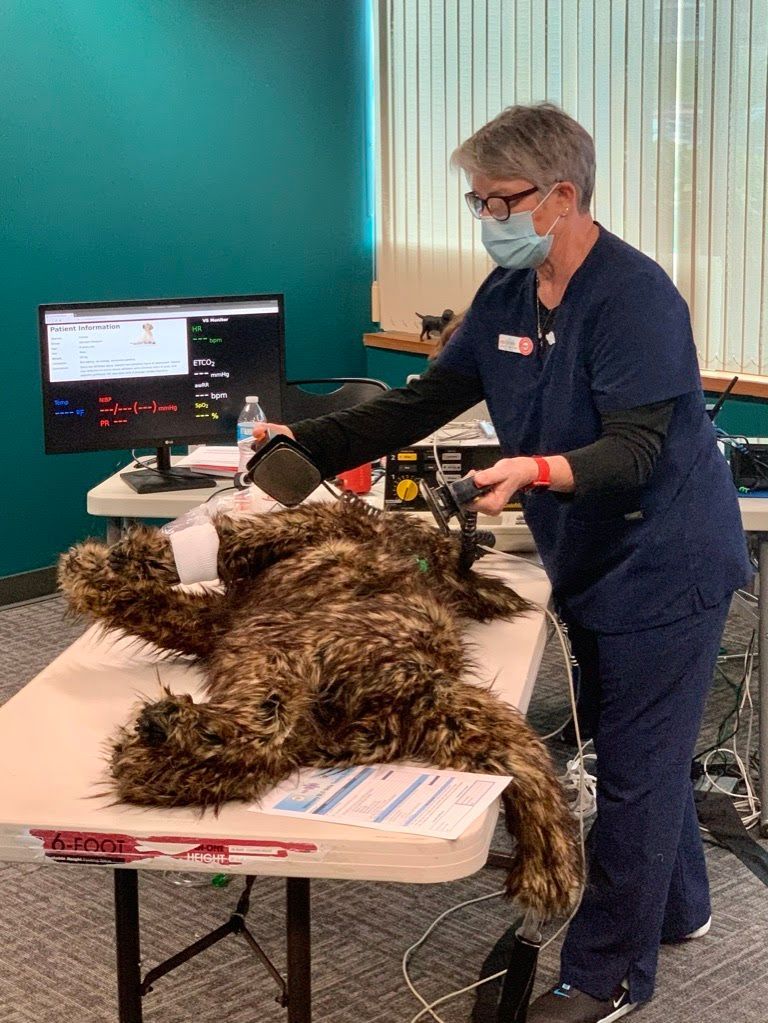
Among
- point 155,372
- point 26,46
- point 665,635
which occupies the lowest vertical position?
point 665,635

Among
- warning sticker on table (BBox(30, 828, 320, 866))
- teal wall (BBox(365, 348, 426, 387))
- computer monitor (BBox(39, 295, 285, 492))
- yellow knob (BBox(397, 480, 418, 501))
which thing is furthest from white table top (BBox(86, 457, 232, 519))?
teal wall (BBox(365, 348, 426, 387))

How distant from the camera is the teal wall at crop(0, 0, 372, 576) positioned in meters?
4.53

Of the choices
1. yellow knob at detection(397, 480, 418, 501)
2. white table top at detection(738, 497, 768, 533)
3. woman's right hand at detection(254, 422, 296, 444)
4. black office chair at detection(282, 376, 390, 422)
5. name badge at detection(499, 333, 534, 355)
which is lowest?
white table top at detection(738, 497, 768, 533)

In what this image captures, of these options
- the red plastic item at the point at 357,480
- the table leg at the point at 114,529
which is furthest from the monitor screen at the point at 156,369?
the red plastic item at the point at 357,480

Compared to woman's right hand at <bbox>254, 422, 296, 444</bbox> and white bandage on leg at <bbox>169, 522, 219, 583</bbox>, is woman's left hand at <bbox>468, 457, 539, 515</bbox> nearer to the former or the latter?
white bandage on leg at <bbox>169, 522, 219, 583</bbox>

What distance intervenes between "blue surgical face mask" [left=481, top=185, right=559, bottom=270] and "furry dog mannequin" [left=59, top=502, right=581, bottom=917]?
504 mm

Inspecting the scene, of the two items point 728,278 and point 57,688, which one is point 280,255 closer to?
point 728,278

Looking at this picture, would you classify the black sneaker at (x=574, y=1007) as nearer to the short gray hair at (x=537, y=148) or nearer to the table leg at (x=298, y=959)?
the table leg at (x=298, y=959)

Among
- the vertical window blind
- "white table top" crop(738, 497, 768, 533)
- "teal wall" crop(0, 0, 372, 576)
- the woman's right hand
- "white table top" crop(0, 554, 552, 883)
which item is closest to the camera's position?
"white table top" crop(0, 554, 552, 883)

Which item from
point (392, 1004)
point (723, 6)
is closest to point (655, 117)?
point (723, 6)

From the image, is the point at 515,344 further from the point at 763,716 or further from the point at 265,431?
the point at 763,716

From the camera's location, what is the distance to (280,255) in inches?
211

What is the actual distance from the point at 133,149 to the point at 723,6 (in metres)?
2.18

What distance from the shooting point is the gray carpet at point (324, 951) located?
2209 millimetres
